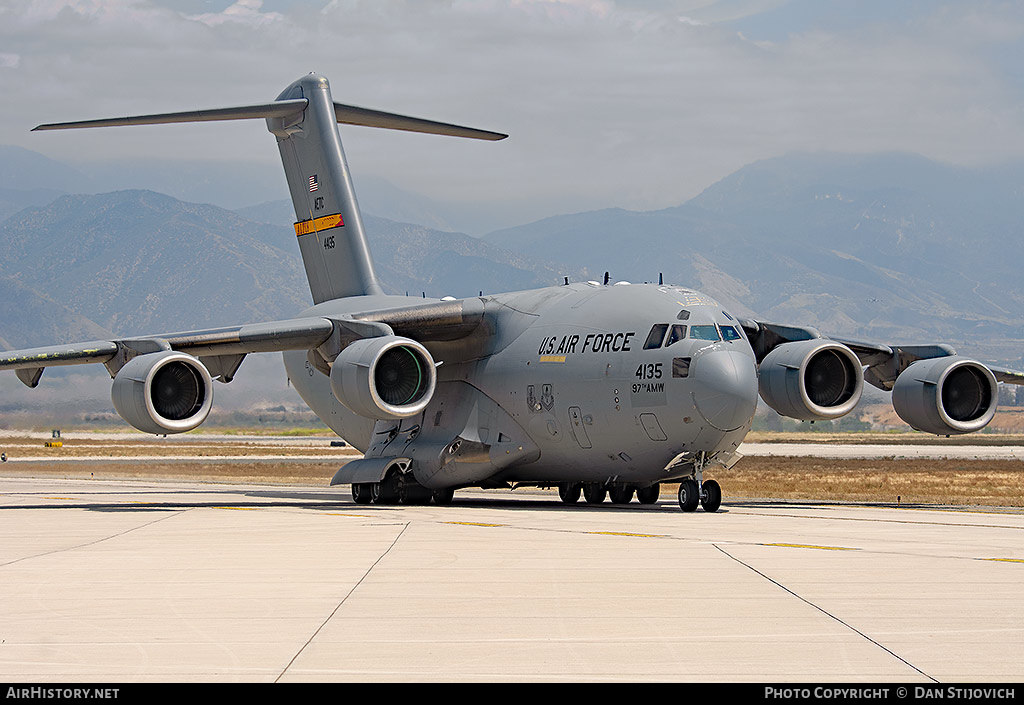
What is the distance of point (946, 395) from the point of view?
73.9 feet

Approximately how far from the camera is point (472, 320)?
2333cm

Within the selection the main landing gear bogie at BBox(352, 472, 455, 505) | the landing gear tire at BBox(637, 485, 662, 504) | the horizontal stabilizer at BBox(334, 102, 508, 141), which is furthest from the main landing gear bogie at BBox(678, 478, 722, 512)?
the horizontal stabilizer at BBox(334, 102, 508, 141)

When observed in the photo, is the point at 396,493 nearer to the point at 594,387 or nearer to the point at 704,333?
the point at 594,387

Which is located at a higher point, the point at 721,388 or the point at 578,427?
the point at 721,388

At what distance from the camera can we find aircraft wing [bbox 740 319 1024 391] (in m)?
22.9

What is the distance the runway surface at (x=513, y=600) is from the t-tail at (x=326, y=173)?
10.2 metres

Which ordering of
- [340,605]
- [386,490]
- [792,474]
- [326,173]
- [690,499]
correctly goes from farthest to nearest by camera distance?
[792,474] → [326,173] → [386,490] → [690,499] → [340,605]

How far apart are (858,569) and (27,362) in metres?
15.4

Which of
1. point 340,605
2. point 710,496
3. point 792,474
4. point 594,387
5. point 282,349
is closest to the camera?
point 340,605

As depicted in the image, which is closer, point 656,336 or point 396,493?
point 656,336

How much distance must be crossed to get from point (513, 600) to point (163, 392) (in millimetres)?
12336

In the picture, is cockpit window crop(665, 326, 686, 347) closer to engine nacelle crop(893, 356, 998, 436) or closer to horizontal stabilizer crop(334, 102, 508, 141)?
engine nacelle crop(893, 356, 998, 436)

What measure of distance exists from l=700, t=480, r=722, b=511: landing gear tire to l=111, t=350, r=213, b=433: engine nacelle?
26.1ft

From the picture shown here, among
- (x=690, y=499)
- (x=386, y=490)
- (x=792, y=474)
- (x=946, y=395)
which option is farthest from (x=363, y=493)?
(x=792, y=474)
